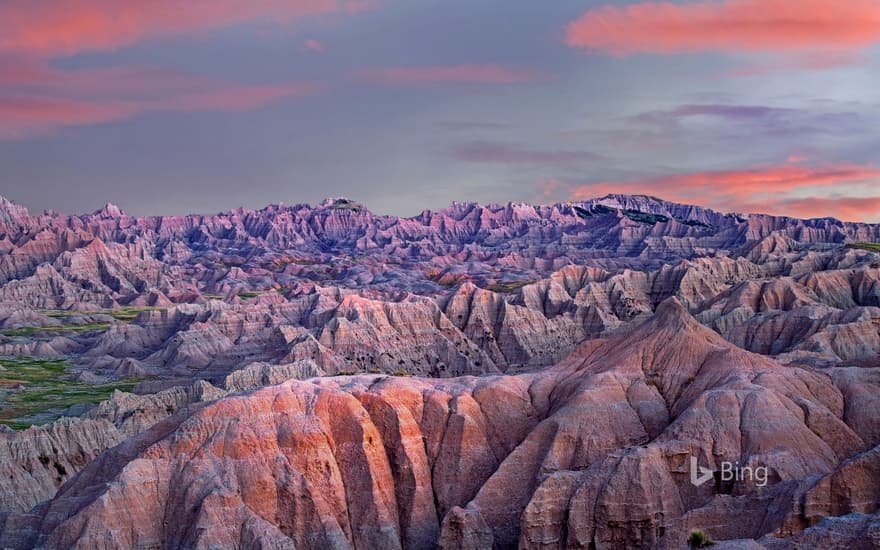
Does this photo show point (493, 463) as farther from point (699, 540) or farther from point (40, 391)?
point (40, 391)

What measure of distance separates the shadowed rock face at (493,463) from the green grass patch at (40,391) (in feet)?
204

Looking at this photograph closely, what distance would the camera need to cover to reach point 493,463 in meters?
60.8

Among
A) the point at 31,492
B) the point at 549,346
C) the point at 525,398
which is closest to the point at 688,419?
the point at 525,398

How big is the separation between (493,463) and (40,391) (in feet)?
319

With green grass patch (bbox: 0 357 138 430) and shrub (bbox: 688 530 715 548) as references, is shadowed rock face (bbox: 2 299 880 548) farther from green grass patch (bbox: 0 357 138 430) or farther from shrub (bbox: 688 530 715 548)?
green grass patch (bbox: 0 357 138 430)

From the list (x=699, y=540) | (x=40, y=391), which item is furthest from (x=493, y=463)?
(x=40, y=391)

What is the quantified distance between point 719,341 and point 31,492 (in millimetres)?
51097

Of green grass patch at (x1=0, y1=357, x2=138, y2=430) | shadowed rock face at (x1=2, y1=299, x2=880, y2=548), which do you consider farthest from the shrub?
green grass patch at (x1=0, y1=357, x2=138, y2=430)

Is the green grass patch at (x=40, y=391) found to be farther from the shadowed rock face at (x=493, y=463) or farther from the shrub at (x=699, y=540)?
the shrub at (x=699, y=540)

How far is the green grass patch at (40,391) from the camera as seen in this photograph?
393 ft

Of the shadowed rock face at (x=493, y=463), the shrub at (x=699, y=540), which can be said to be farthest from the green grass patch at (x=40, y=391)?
the shrub at (x=699, y=540)

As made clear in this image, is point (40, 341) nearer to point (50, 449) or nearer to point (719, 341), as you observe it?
point (50, 449)

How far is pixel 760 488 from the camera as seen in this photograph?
160 ft

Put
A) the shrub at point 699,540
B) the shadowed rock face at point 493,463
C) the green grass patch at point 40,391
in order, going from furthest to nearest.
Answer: the green grass patch at point 40,391, the shadowed rock face at point 493,463, the shrub at point 699,540
